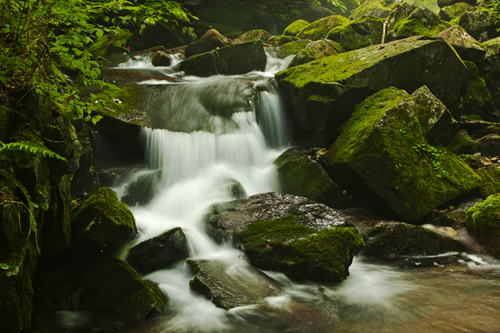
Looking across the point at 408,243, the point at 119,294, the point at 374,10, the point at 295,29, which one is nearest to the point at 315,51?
the point at 295,29

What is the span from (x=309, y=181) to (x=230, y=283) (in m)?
3.45

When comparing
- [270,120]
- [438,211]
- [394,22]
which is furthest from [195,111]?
[394,22]

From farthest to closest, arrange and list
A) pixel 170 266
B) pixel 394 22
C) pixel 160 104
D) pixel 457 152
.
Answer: pixel 394 22, pixel 160 104, pixel 457 152, pixel 170 266

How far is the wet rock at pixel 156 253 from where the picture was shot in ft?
15.2

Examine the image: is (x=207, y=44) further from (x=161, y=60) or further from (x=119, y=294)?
(x=119, y=294)

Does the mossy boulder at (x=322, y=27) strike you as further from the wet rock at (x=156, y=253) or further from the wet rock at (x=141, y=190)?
the wet rock at (x=156, y=253)

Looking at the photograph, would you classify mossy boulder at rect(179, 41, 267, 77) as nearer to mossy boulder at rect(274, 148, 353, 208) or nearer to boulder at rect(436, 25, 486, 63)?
mossy boulder at rect(274, 148, 353, 208)

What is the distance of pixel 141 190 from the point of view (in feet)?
23.2

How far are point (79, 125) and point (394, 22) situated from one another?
39.8 feet

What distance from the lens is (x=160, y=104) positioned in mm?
8883

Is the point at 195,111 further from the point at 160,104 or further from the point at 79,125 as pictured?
the point at 79,125

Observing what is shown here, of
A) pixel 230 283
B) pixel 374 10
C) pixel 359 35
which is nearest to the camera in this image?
pixel 230 283

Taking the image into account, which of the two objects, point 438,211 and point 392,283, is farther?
point 438,211

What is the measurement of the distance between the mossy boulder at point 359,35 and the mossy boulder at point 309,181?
897cm
